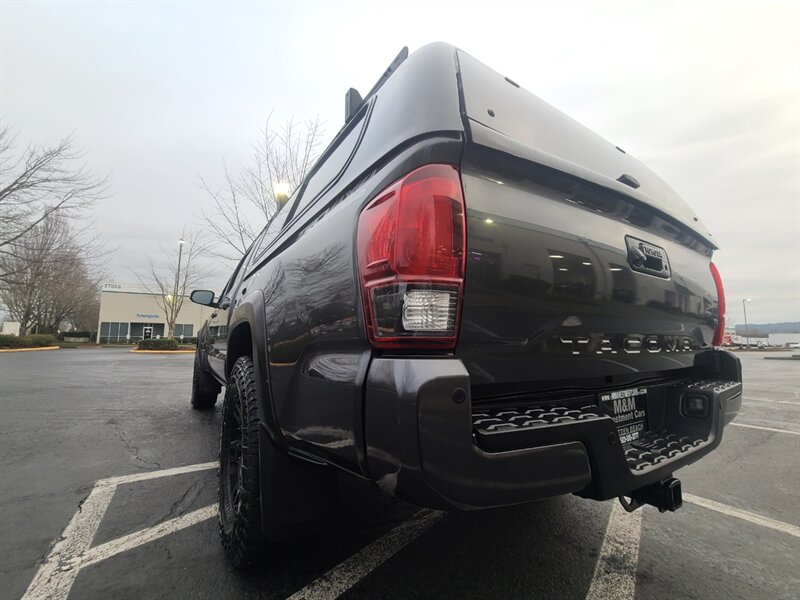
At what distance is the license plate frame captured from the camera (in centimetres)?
176

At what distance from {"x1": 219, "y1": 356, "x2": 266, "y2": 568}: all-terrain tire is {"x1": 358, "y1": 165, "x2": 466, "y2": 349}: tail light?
1.06 metres

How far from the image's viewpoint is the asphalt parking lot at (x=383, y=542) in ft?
6.26

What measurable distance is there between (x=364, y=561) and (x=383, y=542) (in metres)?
0.23

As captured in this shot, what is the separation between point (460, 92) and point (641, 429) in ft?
5.54

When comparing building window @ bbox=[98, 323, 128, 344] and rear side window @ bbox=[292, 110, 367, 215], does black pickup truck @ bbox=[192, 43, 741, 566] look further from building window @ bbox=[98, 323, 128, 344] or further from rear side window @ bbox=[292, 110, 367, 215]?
building window @ bbox=[98, 323, 128, 344]

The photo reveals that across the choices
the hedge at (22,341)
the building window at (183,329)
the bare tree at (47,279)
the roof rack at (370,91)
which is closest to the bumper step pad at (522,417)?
the roof rack at (370,91)

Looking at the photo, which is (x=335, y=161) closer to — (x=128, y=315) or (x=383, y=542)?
(x=383, y=542)

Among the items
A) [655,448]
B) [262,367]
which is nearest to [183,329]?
[262,367]

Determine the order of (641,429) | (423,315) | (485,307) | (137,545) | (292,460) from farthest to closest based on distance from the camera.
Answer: (137,545)
(641,429)
(292,460)
(485,307)
(423,315)

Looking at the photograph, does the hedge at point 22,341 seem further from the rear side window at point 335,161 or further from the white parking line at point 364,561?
the white parking line at point 364,561

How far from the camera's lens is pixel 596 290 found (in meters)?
1.60

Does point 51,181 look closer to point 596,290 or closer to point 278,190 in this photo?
point 278,190

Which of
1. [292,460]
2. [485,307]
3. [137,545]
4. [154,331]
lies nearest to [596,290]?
[485,307]

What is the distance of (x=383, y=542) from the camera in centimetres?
230
